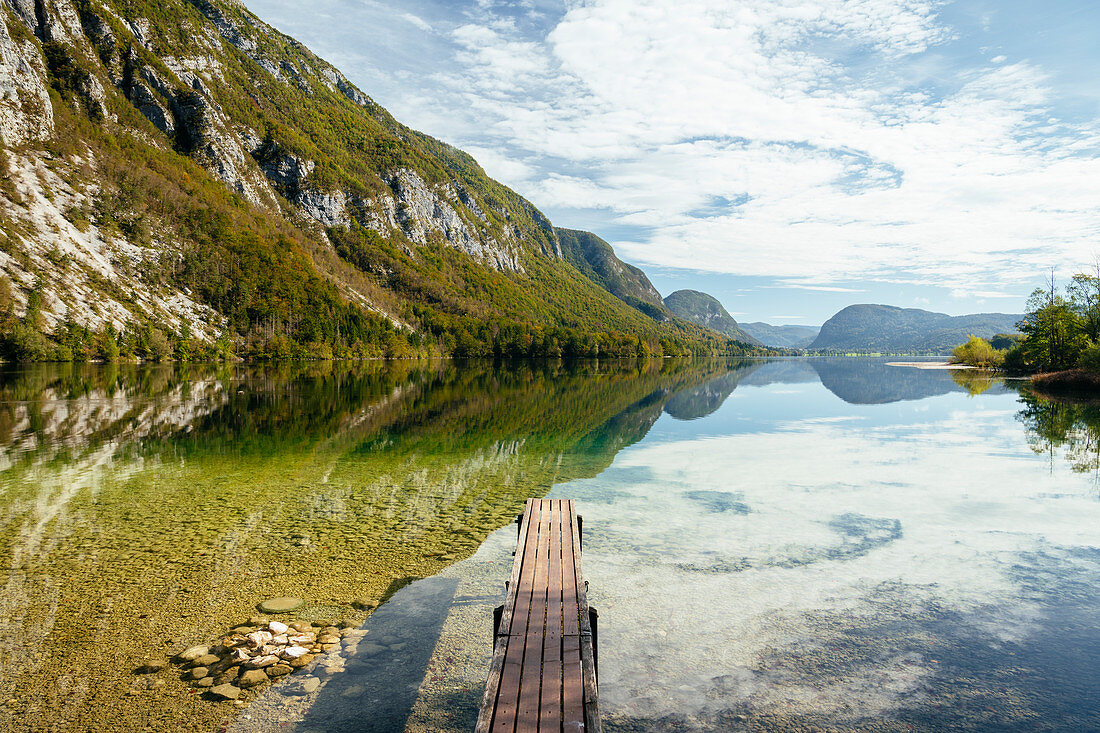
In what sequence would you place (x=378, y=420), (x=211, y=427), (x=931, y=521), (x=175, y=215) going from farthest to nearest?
(x=175, y=215)
(x=378, y=420)
(x=211, y=427)
(x=931, y=521)

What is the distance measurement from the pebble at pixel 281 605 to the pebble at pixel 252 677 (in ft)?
5.84

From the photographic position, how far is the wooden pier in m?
4.32

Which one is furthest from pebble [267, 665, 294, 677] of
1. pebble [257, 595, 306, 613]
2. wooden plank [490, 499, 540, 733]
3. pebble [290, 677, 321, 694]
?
wooden plank [490, 499, 540, 733]

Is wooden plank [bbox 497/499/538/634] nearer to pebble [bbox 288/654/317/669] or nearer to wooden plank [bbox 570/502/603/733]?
wooden plank [bbox 570/502/603/733]

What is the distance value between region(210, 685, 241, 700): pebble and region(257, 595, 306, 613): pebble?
6.66 ft

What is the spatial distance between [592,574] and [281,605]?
5184mm

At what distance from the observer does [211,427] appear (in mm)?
25797

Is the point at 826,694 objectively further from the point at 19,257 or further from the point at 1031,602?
the point at 19,257

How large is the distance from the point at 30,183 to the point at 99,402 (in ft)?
338

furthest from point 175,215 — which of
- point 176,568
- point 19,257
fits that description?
point 176,568

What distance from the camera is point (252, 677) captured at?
6562 millimetres

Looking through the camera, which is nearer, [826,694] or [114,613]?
[826,694]

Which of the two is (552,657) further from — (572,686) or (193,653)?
(193,653)

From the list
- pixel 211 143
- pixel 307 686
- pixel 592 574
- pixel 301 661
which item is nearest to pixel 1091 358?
pixel 592 574
